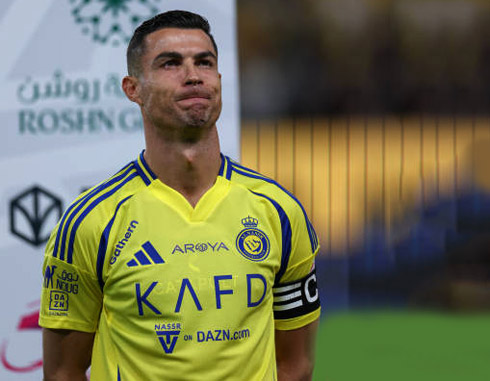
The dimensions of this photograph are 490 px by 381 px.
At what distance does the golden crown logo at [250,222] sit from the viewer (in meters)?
2.36

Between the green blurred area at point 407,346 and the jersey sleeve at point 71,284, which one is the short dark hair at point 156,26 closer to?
the jersey sleeve at point 71,284

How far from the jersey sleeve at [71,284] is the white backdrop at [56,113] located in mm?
2493

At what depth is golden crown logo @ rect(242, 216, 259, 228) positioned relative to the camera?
2.36 m

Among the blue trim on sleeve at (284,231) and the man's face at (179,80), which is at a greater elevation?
the man's face at (179,80)

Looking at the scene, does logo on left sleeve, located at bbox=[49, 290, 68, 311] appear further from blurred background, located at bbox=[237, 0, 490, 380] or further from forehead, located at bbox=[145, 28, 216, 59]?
blurred background, located at bbox=[237, 0, 490, 380]

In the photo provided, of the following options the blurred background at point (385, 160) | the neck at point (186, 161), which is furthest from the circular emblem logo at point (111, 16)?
the neck at point (186, 161)

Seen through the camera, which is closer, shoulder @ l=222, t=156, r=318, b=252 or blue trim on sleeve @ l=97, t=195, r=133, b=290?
blue trim on sleeve @ l=97, t=195, r=133, b=290

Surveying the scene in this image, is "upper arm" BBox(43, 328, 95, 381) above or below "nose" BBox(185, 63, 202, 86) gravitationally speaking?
below

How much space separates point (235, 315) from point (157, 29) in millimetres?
907

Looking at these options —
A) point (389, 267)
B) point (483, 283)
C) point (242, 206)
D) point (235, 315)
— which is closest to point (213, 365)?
point (235, 315)

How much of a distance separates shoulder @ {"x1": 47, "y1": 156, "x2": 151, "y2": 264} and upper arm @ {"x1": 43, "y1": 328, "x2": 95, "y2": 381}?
0.88 ft

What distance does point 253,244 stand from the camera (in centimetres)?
233

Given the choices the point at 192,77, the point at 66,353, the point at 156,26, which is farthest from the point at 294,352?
the point at 156,26

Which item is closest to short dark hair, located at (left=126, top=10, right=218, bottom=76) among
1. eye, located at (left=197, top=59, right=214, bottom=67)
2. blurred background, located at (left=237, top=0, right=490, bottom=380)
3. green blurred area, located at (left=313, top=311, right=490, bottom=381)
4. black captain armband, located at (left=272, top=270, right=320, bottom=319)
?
eye, located at (left=197, top=59, right=214, bottom=67)
